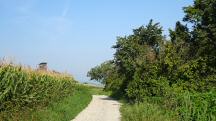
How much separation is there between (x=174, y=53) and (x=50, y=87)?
11100mm

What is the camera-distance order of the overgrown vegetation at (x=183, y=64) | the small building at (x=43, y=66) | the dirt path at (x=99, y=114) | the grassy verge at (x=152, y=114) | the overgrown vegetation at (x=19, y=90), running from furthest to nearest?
the small building at (x=43, y=66)
the overgrown vegetation at (x=183, y=64)
the dirt path at (x=99, y=114)
the grassy verge at (x=152, y=114)
the overgrown vegetation at (x=19, y=90)

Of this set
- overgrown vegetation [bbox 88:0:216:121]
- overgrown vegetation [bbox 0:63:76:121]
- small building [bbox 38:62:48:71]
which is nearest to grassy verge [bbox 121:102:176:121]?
overgrown vegetation [bbox 88:0:216:121]

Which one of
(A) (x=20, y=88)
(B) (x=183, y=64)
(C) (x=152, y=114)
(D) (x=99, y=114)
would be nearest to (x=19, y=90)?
(A) (x=20, y=88)

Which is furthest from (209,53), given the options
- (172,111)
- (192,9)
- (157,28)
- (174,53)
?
(157,28)

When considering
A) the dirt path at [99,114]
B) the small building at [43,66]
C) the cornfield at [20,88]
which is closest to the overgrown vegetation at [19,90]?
the cornfield at [20,88]

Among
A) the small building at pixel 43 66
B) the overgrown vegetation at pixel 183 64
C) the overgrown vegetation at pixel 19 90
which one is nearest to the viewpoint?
the overgrown vegetation at pixel 19 90

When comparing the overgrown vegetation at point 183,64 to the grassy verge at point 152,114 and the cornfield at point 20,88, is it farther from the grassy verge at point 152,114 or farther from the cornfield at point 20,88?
the cornfield at point 20,88

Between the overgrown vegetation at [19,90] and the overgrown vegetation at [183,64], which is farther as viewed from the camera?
the overgrown vegetation at [183,64]

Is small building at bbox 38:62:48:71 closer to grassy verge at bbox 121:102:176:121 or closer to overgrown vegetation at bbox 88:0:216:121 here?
overgrown vegetation at bbox 88:0:216:121

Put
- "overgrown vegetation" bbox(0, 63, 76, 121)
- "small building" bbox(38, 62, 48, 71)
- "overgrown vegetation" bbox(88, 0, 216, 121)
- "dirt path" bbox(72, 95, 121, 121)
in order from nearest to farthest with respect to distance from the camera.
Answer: "overgrown vegetation" bbox(0, 63, 76, 121) < "dirt path" bbox(72, 95, 121, 121) < "overgrown vegetation" bbox(88, 0, 216, 121) < "small building" bbox(38, 62, 48, 71)

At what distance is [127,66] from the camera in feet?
162

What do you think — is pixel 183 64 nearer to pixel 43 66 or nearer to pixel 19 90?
pixel 43 66

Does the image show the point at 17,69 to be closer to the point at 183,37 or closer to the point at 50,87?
the point at 50,87

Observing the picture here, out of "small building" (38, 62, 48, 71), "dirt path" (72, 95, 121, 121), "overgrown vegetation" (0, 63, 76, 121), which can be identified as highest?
"small building" (38, 62, 48, 71)
